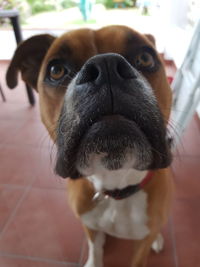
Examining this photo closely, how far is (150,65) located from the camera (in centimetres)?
96

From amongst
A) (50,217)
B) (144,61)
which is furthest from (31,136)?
(144,61)

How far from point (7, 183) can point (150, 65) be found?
1.49 meters

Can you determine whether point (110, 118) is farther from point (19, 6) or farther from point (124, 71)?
point (19, 6)

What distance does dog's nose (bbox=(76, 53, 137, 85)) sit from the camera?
2.12 ft

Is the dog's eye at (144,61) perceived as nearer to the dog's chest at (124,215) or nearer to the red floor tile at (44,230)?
the dog's chest at (124,215)

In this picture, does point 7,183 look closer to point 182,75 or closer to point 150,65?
point 150,65

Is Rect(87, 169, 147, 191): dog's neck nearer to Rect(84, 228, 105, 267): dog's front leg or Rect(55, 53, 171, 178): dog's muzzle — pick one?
Rect(55, 53, 171, 178): dog's muzzle

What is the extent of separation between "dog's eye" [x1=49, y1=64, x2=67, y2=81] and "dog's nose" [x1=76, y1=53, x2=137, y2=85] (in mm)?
282

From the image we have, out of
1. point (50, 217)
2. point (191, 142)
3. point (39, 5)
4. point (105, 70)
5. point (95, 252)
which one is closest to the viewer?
point (105, 70)

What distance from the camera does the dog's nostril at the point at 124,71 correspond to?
2.19ft

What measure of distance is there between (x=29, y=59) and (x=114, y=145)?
749mm

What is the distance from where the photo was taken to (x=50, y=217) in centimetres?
171

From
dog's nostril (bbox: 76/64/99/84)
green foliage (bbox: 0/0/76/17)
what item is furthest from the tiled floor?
green foliage (bbox: 0/0/76/17)

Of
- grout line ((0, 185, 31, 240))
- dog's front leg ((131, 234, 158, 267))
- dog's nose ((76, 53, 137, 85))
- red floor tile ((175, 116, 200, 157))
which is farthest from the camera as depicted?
red floor tile ((175, 116, 200, 157))
